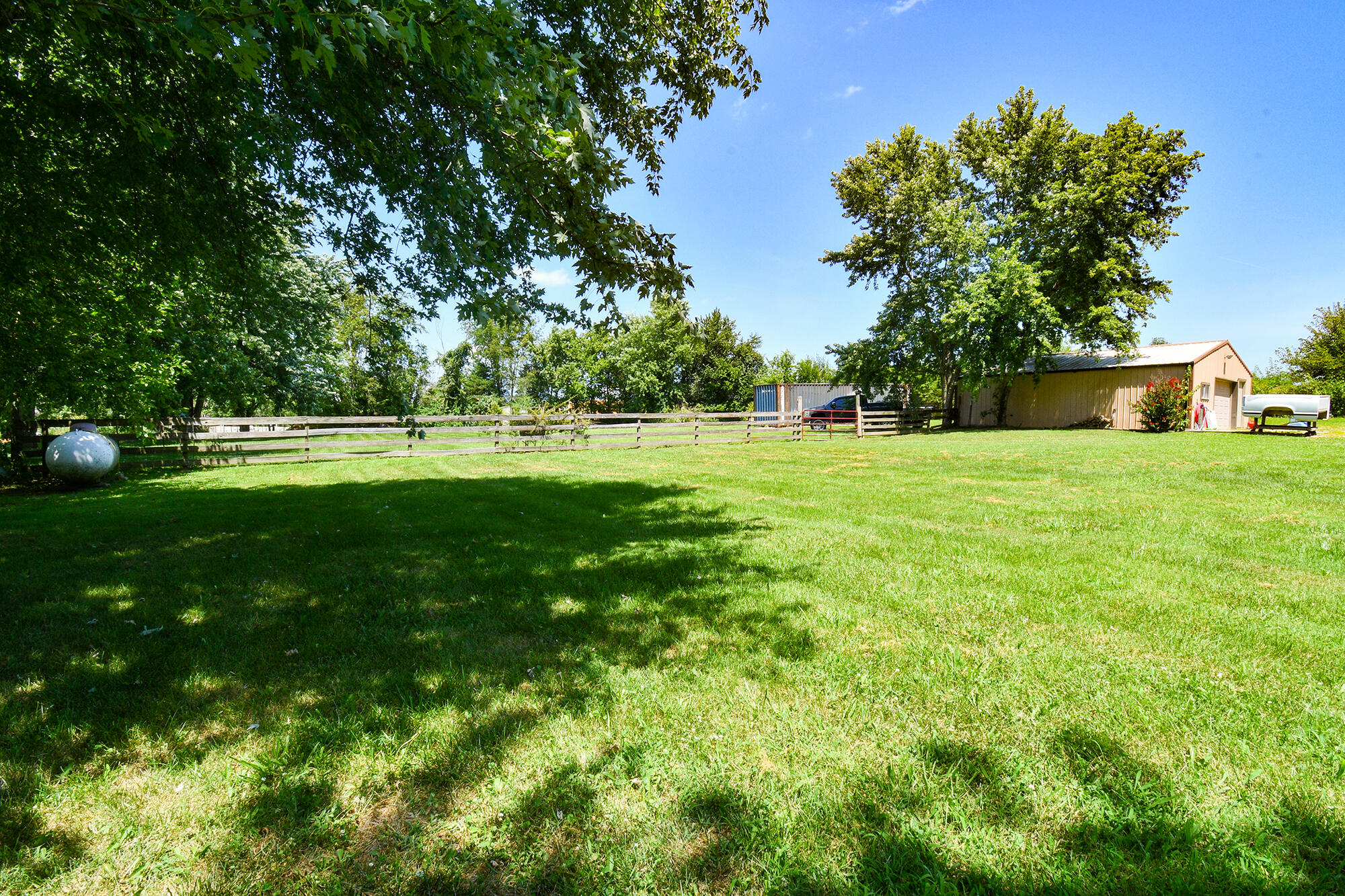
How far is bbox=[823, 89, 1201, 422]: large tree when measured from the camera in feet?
78.3

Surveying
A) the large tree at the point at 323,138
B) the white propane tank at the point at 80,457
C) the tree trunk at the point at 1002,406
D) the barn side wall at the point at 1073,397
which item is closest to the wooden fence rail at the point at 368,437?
the white propane tank at the point at 80,457

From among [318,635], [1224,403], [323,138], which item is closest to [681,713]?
[318,635]

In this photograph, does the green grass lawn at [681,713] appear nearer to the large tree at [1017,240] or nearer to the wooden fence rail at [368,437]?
the wooden fence rail at [368,437]

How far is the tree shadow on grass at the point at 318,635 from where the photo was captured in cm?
226

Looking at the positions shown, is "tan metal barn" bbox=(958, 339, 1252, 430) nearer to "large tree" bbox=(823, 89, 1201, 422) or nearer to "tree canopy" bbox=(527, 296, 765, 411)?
"large tree" bbox=(823, 89, 1201, 422)

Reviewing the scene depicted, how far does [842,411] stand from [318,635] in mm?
24050

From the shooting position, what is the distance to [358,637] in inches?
132

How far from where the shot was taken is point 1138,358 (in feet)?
81.3

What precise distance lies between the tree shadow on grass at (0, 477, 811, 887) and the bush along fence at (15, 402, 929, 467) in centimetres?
548

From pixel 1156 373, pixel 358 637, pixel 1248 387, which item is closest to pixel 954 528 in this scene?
pixel 358 637

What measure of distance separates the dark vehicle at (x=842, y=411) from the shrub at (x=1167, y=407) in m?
10.1

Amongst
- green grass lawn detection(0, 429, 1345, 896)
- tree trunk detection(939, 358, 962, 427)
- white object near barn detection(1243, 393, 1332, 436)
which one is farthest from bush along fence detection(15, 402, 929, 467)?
white object near barn detection(1243, 393, 1332, 436)

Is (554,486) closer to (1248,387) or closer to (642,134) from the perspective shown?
(642,134)

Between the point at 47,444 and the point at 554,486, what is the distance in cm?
985
